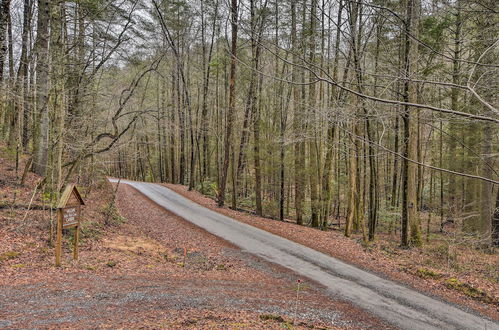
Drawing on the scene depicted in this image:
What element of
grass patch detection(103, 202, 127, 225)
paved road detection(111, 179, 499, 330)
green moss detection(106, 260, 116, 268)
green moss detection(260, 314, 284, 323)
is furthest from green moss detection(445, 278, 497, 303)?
grass patch detection(103, 202, 127, 225)

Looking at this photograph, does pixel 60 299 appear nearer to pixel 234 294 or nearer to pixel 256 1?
pixel 234 294

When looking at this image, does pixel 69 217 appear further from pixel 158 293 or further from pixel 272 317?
pixel 272 317

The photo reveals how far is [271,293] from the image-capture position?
6.59 meters

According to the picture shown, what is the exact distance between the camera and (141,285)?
6.41m

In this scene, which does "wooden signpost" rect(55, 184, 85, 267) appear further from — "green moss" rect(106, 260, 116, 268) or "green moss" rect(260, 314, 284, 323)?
"green moss" rect(260, 314, 284, 323)

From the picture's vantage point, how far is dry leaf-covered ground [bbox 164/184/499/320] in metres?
7.04

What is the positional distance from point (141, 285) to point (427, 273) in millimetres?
7508

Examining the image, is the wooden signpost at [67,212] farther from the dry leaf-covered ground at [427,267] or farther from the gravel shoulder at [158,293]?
the dry leaf-covered ground at [427,267]

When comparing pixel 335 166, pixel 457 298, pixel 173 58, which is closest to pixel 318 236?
pixel 457 298

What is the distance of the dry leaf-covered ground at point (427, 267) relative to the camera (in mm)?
7035

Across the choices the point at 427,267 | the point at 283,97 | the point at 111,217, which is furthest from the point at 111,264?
the point at 427,267

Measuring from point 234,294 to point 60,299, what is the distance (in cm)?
329

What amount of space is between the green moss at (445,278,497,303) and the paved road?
113 centimetres

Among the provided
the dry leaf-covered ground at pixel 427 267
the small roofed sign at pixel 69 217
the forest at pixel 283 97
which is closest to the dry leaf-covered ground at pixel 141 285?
the small roofed sign at pixel 69 217
